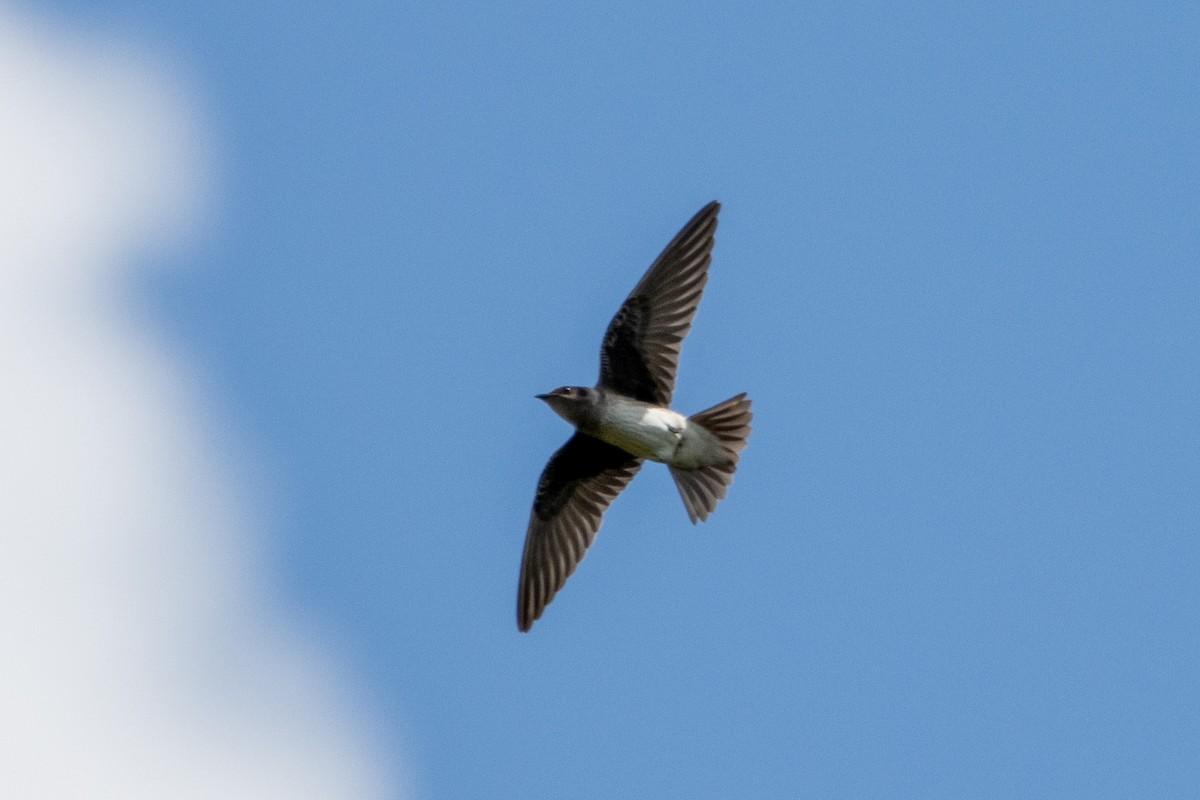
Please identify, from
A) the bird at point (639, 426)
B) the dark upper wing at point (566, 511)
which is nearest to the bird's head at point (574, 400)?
the bird at point (639, 426)

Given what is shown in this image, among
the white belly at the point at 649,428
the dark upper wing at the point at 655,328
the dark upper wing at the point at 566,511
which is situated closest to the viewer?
the white belly at the point at 649,428

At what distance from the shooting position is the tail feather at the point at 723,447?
10672 mm

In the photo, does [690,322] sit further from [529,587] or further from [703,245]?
[529,587]

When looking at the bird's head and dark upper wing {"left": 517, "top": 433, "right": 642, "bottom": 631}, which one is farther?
dark upper wing {"left": 517, "top": 433, "right": 642, "bottom": 631}

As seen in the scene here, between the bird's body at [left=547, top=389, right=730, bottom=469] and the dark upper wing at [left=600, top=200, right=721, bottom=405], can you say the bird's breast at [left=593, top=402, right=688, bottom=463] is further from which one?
the dark upper wing at [left=600, top=200, right=721, bottom=405]

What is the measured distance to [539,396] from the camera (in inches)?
422

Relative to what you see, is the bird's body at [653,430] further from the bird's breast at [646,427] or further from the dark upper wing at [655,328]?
the dark upper wing at [655,328]

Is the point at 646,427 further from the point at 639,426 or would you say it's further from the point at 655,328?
the point at 655,328

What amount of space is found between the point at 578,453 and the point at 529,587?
0.70 meters

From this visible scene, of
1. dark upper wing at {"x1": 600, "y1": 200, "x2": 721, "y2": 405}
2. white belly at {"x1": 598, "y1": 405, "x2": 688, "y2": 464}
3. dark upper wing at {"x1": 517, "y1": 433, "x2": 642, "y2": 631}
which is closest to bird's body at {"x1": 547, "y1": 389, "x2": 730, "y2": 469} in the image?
white belly at {"x1": 598, "y1": 405, "x2": 688, "y2": 464}

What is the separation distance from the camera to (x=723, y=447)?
10.7 metres

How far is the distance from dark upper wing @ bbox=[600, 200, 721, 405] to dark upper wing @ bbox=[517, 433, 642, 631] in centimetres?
45

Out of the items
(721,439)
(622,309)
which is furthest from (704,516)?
(622,309)

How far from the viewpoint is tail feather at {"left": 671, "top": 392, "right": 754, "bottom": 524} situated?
10.7 meters
